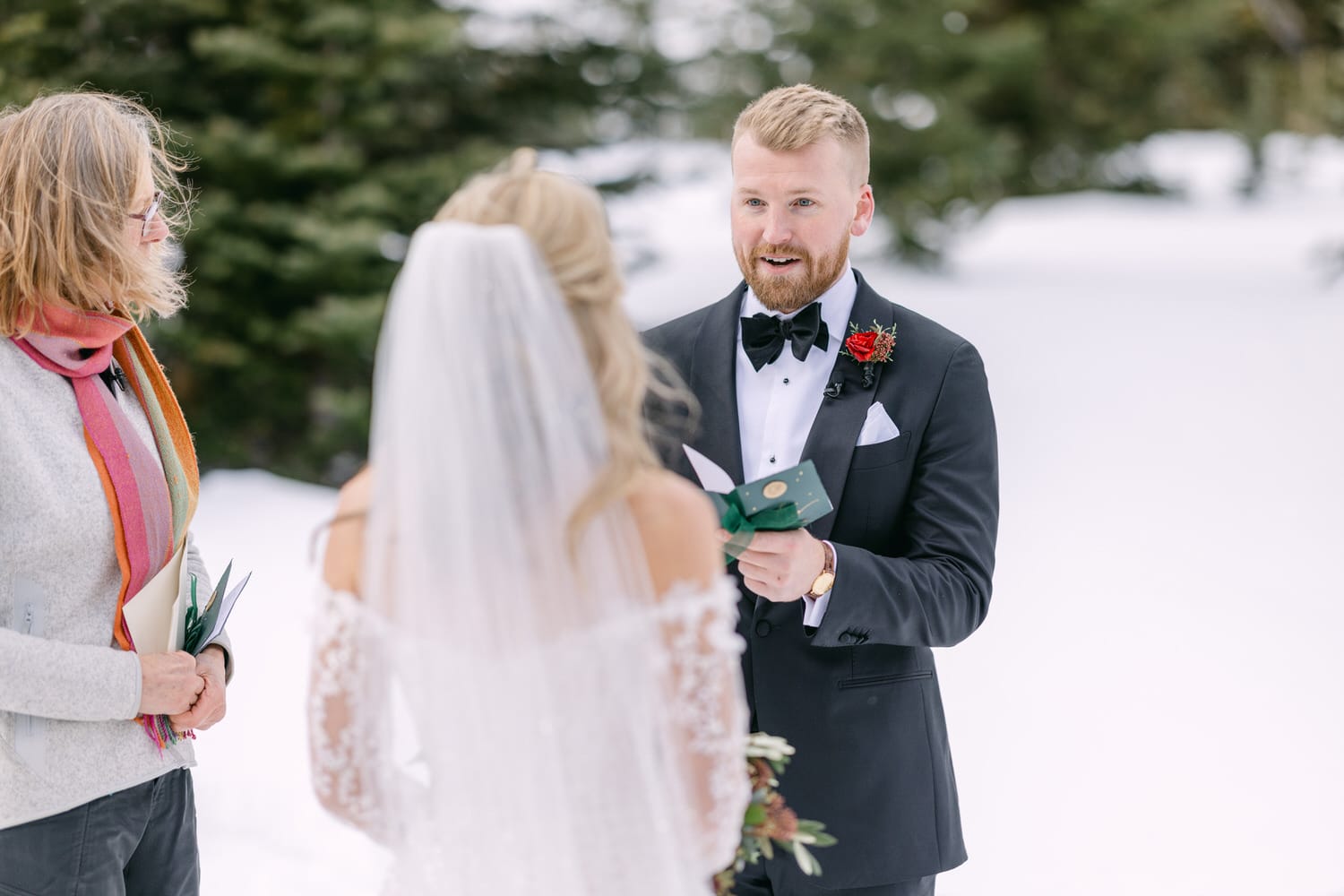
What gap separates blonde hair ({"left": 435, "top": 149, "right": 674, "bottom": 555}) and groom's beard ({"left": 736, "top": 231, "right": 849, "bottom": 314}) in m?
0.84

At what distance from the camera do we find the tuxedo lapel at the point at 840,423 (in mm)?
2408

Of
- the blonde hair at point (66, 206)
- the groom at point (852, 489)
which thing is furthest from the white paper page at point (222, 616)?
the groom at point (852, 489)

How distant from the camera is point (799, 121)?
8.00ft

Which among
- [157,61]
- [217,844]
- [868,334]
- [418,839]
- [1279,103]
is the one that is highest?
[1279,103]

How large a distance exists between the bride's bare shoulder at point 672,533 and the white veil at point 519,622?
0.08 ft

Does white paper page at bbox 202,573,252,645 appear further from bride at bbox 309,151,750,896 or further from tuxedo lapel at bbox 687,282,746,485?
tuxedo lapel at bbox 687,282,746,485

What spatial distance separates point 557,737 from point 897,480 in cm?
99

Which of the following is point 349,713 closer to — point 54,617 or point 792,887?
point 54,617

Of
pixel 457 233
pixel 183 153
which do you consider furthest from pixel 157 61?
pixel 457 233

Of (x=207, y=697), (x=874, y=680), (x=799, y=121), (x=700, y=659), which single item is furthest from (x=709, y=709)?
(x=799, y=121)

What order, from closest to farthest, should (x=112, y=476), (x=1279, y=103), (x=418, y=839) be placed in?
1. (x=418, y=839)
2. (x=112, y=476)
3. (x=1279, y=103)

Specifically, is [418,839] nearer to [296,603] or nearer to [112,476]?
→ [112,476]

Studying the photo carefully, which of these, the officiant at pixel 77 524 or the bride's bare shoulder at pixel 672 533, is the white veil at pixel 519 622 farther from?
the officiant at pixel 77 524

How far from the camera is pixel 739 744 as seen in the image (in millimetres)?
1790
